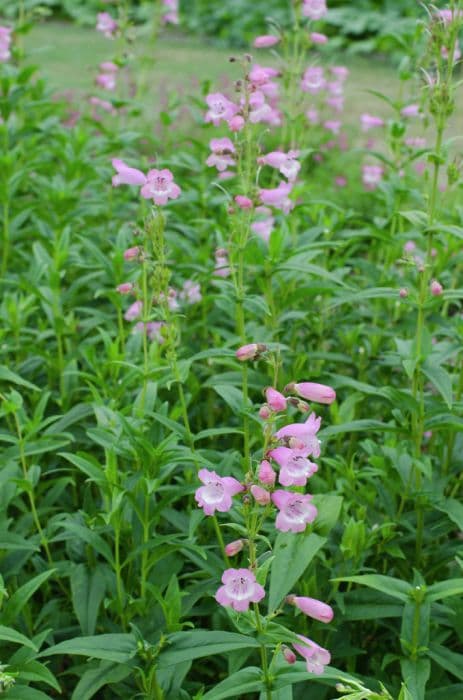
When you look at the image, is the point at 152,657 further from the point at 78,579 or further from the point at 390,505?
the point at 390,505

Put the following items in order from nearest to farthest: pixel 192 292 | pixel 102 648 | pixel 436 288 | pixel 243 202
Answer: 1. pixel 102 648
2. pixel 243 202
3. pixel 436 288
4. pixel 192 292

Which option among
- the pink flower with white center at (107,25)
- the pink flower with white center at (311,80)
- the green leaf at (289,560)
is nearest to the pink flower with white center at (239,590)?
the green leaf at (289,560)

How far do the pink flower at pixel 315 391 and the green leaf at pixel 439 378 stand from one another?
722 millimetres

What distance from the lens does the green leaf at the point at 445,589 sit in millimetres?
2273

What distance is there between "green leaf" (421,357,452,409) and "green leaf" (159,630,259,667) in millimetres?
1031

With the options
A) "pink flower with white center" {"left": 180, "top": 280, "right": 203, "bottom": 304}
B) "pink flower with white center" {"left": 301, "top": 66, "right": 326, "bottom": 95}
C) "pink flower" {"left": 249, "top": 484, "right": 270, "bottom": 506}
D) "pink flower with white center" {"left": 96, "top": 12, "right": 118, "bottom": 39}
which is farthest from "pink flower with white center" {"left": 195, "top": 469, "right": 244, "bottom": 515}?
"pink flower with white center" {"left": 96, "top": 12, "right": 118, "bottom": 39}

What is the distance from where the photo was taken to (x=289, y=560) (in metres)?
2.49

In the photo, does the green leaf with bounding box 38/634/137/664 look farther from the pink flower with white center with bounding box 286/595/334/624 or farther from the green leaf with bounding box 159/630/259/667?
the pink flower with white center with bounding box 286/595/334/624

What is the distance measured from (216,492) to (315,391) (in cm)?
34

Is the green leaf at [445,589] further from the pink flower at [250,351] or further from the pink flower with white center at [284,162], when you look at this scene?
the pink flower with white center at [284,162]

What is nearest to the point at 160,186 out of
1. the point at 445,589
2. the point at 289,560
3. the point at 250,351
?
the point at 250,351

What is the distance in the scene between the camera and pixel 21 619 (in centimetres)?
289

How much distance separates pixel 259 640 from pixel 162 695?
0.45 m

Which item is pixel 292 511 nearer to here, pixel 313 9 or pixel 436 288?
pixel 436 288
